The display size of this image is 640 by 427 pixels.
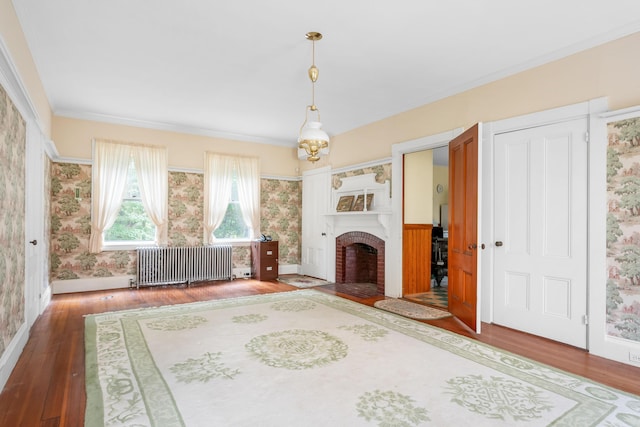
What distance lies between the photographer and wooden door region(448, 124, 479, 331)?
13.0 feet

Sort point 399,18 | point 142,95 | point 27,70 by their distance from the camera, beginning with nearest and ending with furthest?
1. point 399,18
2. point 27,70
3. point 142,95

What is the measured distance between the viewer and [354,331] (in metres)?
3.93

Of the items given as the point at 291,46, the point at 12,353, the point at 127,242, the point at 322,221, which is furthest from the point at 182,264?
the point at 291,46

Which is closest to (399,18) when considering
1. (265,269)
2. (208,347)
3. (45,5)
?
(45,5)

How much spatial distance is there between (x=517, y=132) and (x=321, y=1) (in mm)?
2714

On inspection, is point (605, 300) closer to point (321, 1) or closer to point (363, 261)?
point (321, 1)

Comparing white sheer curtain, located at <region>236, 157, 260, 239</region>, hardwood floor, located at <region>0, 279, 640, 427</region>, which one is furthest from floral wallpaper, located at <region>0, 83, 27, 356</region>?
white sheer curtain, located at <region>236, 157, 260, 239</region>

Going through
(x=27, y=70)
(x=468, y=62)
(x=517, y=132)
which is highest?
(x=468, y=62)

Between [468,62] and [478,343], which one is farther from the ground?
[468,62]

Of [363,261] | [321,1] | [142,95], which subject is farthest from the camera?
[363,261]

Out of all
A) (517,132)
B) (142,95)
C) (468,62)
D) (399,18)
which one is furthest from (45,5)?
(517,132)

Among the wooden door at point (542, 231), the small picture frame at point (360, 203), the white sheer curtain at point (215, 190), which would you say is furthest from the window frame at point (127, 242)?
the wooden door at point (542, 231)

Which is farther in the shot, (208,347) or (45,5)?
(208,347)

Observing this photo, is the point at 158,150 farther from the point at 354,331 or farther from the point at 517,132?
the point at 517,132
